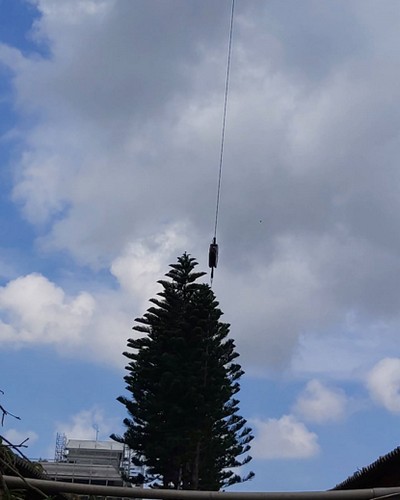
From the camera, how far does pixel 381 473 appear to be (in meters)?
14.1

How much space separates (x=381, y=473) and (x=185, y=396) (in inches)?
727

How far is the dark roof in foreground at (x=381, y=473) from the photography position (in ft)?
43.5

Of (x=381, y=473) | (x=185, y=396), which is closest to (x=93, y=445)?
(x=185, y=396)

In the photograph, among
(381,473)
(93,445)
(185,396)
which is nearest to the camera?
(381,473)

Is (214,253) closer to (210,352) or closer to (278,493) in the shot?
(210,352)

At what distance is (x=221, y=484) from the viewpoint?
1291 inches

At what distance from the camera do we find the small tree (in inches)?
1260

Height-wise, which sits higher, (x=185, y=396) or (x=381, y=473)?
(x=185, y=396)

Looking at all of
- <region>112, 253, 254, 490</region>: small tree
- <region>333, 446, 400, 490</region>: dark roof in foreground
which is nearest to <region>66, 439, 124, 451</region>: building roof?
<region>112, 253, 254, 490</region>: small tree

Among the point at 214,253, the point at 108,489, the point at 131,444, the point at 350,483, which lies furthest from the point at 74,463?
the point at 108,489

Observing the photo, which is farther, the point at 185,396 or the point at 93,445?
the point at 93,445

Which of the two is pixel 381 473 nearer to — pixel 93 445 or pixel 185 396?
pixel 185 396

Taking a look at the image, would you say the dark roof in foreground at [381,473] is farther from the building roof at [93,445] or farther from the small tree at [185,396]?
the building roof at [93,445]

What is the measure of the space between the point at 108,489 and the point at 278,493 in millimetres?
1028
